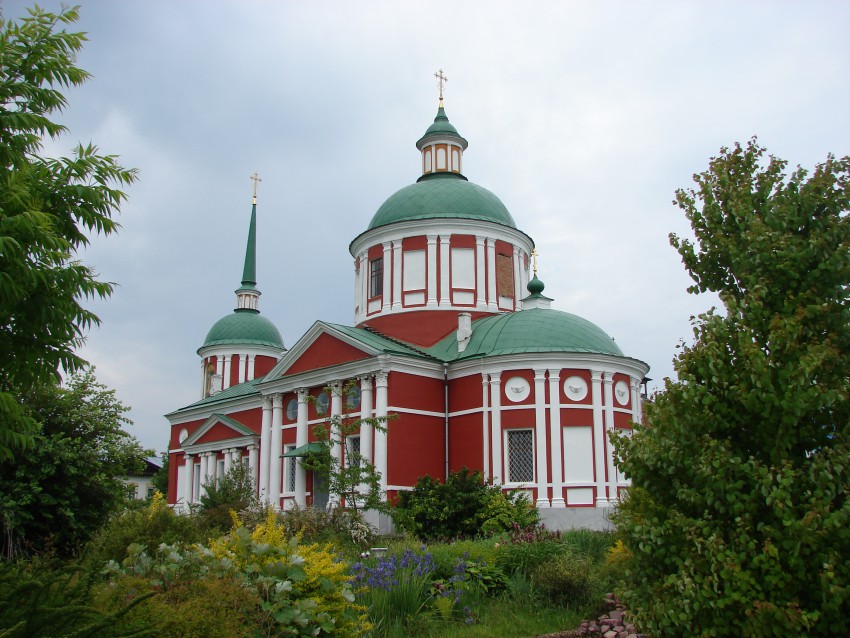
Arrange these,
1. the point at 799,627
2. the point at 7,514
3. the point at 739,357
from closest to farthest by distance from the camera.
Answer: the point at 799,627 < the point at 739,357 < the point at 7,514

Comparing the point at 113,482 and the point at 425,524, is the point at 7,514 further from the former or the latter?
the point at 425,524

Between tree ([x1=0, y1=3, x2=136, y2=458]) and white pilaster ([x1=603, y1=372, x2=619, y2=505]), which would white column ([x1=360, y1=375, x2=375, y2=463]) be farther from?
tree ([x1=0, y1=3, x2=136, y2=458])

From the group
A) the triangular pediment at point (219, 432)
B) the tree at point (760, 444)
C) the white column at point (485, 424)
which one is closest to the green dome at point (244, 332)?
the triangular pediment at point (219, 432)

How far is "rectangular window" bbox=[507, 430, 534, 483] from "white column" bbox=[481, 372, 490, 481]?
682 millimetres

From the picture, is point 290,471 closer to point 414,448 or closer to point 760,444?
point 414,448

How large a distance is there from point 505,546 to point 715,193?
8447mm

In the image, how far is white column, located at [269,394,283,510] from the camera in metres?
29.2

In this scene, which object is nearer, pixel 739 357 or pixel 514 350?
pixel 739 357

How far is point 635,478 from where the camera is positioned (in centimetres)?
680

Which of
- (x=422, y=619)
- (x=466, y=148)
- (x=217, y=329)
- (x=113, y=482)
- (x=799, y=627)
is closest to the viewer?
(x=799, y=627)

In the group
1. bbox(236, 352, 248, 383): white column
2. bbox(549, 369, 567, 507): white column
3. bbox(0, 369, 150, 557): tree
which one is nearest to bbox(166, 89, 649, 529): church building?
bbox(549, 369, 567, 507): white column

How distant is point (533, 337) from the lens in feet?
86.8

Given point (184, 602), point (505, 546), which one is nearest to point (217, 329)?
point (505, 546)

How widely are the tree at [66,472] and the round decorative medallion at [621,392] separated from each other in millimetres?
14978
